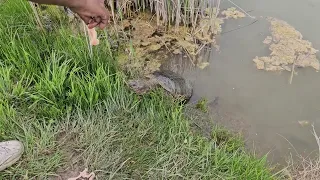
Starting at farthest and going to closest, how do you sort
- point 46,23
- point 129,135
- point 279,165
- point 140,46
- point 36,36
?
point 140,46
point 46,23
point 36,36
point 279,165
point 129,135

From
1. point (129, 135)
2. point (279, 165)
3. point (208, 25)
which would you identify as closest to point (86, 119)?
point (129, 135)

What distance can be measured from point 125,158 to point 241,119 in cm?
106

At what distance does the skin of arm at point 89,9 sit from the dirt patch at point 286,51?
70.0 inches

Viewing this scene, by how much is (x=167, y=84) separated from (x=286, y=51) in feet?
4.21

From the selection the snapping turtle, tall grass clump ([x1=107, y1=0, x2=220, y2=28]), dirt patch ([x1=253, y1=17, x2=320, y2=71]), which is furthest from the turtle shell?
dirt patch ([x1=253, y1=17, x2=320, y2=71])

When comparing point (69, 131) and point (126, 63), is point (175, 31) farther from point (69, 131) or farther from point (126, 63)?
point (69, 131)

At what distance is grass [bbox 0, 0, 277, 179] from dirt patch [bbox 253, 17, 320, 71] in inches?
38.8

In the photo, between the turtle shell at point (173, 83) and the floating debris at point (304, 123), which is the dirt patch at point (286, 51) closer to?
the floating debris at point (304, 123)

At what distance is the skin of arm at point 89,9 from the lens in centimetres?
140

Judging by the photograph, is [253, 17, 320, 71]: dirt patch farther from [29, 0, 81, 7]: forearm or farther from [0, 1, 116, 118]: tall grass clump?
[29, 0, 81, 7]: forearm

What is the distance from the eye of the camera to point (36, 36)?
2.59 m

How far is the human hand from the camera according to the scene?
4.80 ft

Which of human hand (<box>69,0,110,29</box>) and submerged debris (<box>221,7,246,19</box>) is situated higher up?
human hand (<box>69,0,110,29</box>)

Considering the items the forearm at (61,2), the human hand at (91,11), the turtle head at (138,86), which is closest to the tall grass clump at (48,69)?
the turtle head at (138,86)
